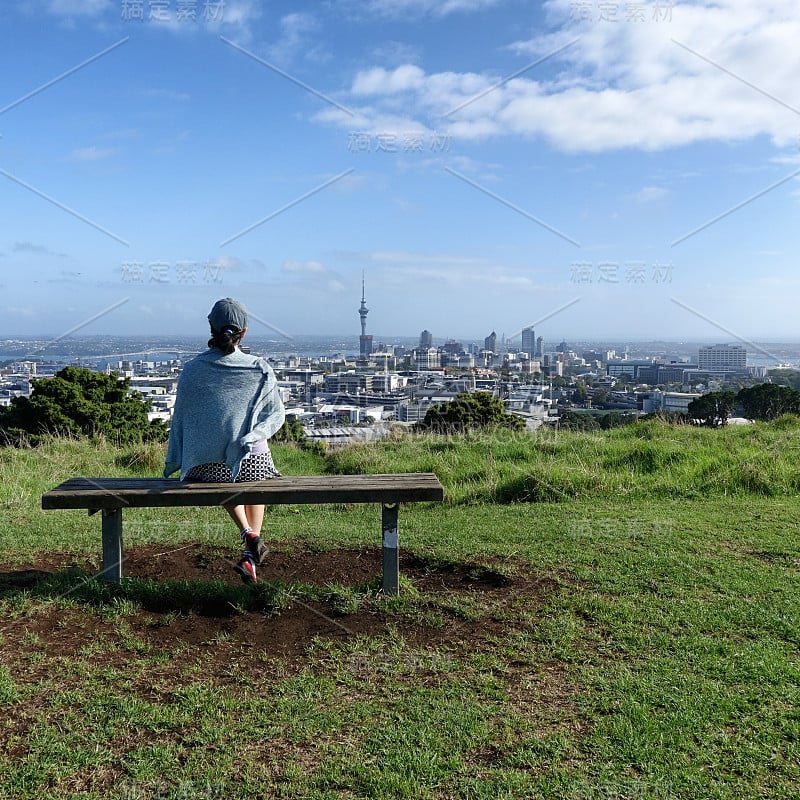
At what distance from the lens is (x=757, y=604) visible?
4281 millimetres

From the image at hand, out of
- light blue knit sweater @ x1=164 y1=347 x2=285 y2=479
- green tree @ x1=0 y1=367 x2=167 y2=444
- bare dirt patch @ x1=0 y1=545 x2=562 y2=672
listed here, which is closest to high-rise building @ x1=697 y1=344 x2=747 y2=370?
green tree @ x1=0 y1=367 x2=167 y2=444

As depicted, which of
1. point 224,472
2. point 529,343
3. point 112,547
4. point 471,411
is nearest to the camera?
point 112,547

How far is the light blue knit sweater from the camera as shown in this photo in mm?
4566

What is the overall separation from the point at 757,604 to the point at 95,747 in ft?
11.6

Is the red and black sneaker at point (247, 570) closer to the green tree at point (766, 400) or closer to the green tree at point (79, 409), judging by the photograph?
the green tree at point (79, 409)

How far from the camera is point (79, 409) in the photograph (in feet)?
55.5

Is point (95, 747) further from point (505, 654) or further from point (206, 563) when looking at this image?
point (206, 563)

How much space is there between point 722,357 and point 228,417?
17.5 metres

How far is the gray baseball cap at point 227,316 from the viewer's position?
4.68 m

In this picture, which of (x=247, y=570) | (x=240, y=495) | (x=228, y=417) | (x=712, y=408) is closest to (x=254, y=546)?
(x=247, y=570)

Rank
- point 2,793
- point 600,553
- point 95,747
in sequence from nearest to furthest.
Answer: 1. point 2,793
2. point 95,747
3. point 600,553

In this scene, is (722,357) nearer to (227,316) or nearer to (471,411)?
(471,411)

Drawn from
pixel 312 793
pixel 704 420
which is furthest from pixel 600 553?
pixel 704 420

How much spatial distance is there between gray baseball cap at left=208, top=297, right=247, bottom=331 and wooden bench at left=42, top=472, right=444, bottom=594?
1.01m
